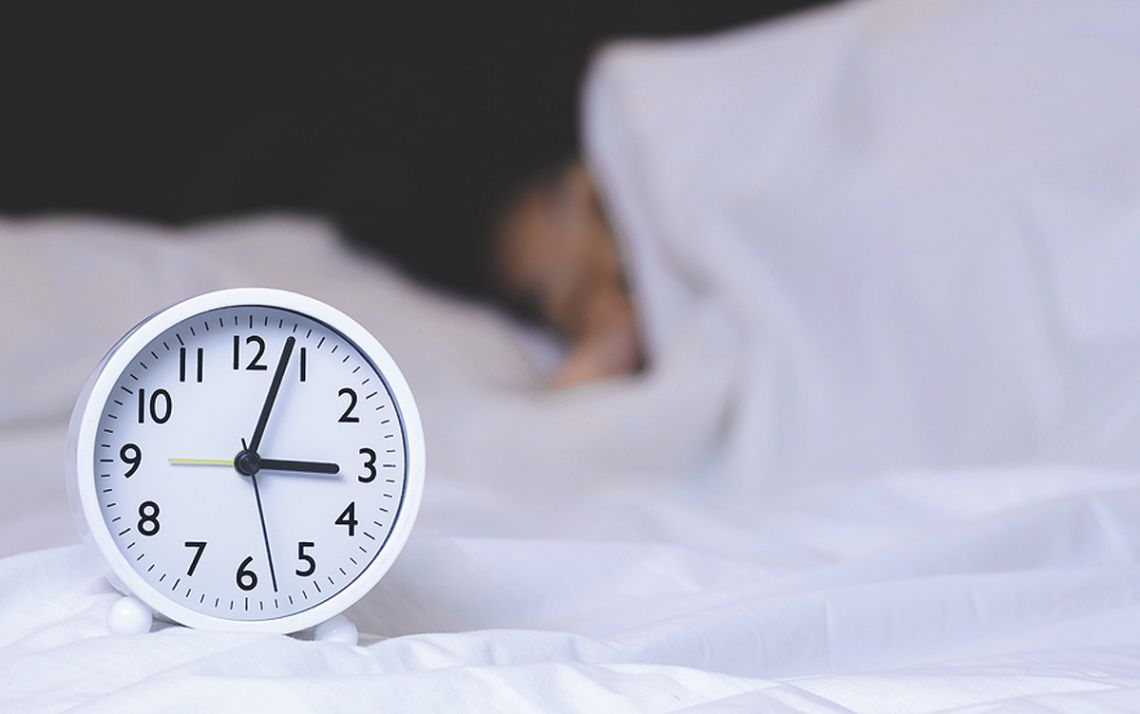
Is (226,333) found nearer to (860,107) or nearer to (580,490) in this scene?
(580,490)

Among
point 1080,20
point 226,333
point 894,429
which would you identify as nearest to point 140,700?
point 226,333

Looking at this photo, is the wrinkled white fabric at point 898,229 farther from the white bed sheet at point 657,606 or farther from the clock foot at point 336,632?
the clock foot at point 336,632

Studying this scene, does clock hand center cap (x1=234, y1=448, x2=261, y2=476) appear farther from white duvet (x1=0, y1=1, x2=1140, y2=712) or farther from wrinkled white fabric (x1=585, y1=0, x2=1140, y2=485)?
wrinkled white fabric (x1=585, y1=0, x2=1140, y2=485)

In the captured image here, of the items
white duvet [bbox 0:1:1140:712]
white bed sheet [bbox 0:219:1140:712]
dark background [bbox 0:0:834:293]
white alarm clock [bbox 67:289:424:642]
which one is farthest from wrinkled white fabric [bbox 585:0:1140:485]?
white alarm clock [bbox 67:289:424:642]

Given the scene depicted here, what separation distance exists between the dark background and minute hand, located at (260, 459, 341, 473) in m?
1.27

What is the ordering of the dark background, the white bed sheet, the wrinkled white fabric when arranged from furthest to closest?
the dark background < the wrinkled white fabric < the white bed sheet

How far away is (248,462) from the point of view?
1.67 feet

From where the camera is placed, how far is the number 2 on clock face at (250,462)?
499 millimetres

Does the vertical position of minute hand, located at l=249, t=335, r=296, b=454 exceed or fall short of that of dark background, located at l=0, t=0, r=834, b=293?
it falls short

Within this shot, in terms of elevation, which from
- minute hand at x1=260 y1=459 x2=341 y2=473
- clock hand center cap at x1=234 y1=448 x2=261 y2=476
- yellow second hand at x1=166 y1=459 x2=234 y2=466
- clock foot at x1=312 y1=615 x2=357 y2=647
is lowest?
clock foot at x1=312 y1=615 x2=357 y2=647

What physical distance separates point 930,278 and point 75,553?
0.78 metres

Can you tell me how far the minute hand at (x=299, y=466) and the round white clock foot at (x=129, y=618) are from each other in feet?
0.25

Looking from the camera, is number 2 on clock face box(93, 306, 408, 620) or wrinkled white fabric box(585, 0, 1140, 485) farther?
wrinkled white fabric box(585, 0, 1140, 485)

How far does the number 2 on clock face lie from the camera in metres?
0.50
